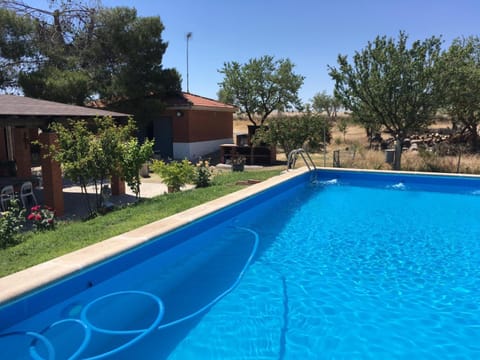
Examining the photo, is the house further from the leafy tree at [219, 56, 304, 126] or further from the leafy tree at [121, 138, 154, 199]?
the leafy tree at [121, 138, 154, 199]

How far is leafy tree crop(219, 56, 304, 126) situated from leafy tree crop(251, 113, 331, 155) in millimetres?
8994

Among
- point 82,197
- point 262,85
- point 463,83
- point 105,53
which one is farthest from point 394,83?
point 105,53

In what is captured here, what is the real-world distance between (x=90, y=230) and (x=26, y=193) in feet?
14.2

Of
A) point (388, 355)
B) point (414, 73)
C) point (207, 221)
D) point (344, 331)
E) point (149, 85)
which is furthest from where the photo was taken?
point (149, 85)

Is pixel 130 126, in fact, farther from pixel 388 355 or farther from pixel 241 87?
pixel 241 87

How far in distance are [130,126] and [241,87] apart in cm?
1848

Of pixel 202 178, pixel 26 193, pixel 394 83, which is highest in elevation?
pixel 394 83

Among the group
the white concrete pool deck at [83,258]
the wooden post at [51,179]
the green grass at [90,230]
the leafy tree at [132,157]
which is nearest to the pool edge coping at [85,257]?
the white concrete pool deck at [83,258]

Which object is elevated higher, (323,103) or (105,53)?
(323,103)

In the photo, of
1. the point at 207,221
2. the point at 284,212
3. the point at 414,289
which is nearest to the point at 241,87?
the point at 284,212

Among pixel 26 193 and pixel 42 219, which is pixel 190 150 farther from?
pixel 42 219

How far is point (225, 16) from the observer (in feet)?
70.1

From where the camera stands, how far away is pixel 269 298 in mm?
5176

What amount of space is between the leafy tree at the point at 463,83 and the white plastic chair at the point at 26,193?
14.6 metres
